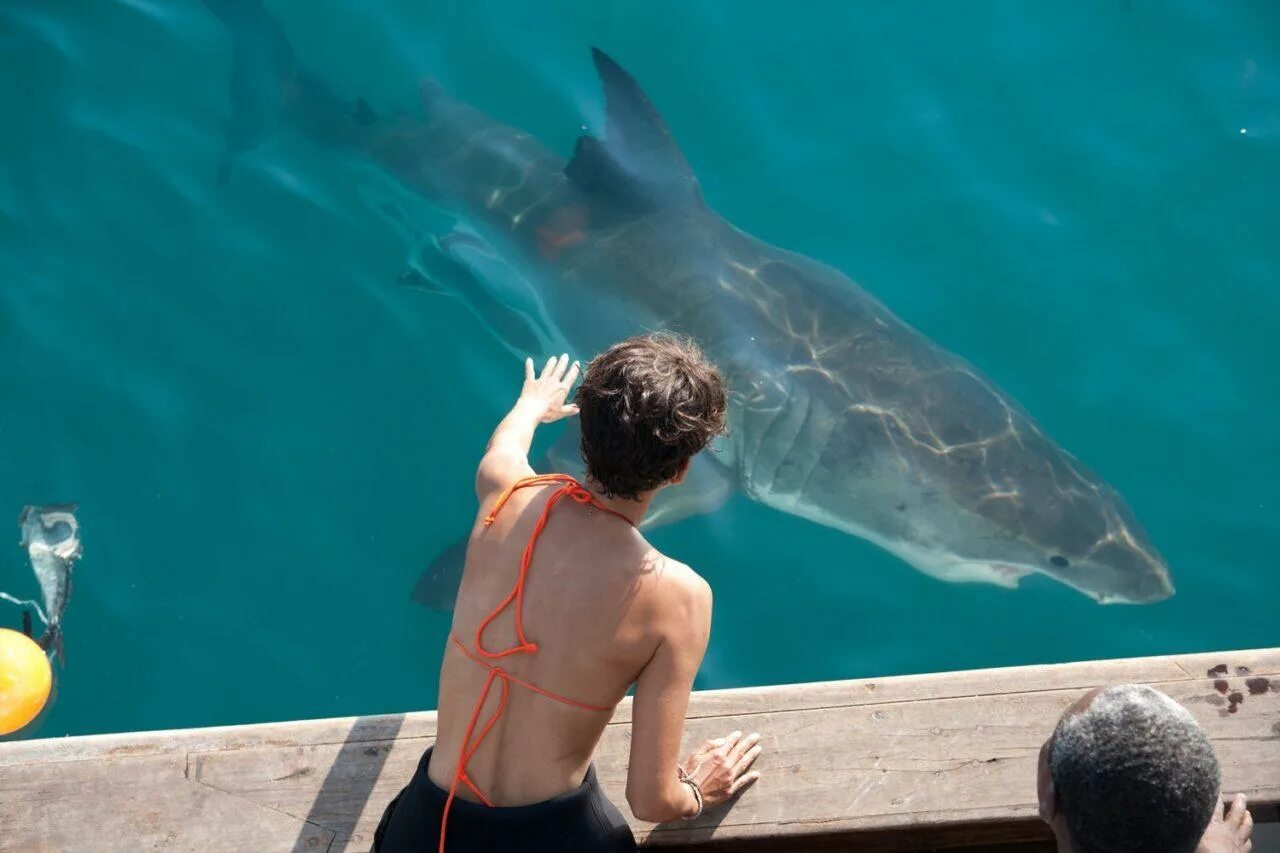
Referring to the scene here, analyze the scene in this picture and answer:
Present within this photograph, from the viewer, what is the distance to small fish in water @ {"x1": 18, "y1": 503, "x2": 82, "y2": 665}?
497 cm

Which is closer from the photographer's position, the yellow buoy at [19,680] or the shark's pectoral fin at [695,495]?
the yellow buoy at [19,680]

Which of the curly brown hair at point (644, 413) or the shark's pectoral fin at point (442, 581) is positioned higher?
the curly brown hair at point (644, 413)

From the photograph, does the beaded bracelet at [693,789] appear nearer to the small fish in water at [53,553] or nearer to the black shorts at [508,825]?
the black shorts at [508,825]

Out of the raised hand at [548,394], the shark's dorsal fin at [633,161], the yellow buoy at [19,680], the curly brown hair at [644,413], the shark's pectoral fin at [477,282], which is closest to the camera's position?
the curly brown hair at [644,413]

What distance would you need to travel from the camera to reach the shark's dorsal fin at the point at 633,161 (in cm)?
550

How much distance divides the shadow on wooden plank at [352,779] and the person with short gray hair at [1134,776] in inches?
61.0

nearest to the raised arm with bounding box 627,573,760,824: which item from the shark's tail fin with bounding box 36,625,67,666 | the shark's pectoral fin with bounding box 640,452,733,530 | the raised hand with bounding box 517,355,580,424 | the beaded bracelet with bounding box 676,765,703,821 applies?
the beaded bracelet with bounding box 676,765,703,821

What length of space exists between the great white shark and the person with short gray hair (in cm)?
312

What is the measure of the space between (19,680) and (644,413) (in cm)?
284

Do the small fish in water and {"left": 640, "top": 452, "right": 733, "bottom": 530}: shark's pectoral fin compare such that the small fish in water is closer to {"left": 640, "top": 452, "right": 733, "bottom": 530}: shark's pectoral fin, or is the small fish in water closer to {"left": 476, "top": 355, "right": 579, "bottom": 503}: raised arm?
{"left": 640, "top": 452, "right": 733, "bottom": 530}: shark's pectoral fin

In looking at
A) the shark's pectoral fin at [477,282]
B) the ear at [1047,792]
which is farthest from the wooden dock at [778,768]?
the shark's pectoral fin at [477,282]

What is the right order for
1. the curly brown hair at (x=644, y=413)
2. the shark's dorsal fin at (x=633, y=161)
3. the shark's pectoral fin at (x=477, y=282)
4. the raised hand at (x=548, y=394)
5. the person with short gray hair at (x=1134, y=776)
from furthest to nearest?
the shark's pectoral fin at (x=477, y=282) → the shark's dorsal fin at (x=633, y=161) → the raised hand at (x=548, y=394) → the curly brown hair at (x=644, y=413) → the person with short gray hair at (x=1134, y=776)

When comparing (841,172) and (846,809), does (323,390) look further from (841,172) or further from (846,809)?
(846,809)

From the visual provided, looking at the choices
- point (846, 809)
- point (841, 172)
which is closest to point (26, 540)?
point (846, 809)
